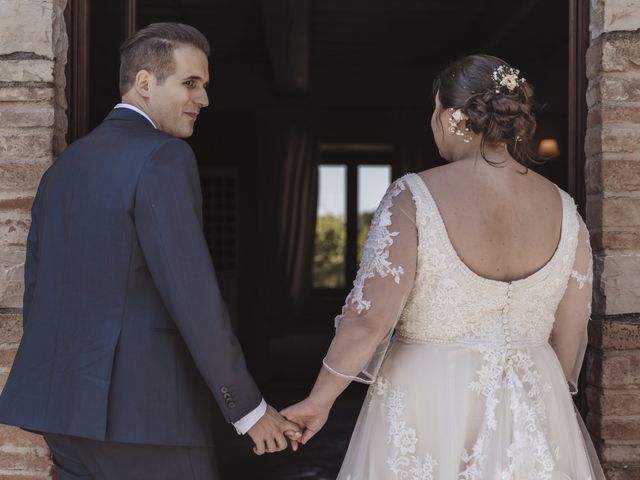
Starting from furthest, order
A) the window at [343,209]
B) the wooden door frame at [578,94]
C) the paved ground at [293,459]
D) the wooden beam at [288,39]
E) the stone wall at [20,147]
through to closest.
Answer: the window at [343,209], the wooden beam at [288,39], the paved ground at [293,459], the wooden door frame at [578,94], the stone wall at [20,147]

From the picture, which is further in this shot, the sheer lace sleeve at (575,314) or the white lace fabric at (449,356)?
the sheer lace sleeve at (575,314)

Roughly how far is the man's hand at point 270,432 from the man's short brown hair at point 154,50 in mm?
935

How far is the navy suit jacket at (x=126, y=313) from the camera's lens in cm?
183

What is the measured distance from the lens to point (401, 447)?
1984 millimetres

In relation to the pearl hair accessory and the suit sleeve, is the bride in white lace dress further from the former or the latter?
the suit sleeve

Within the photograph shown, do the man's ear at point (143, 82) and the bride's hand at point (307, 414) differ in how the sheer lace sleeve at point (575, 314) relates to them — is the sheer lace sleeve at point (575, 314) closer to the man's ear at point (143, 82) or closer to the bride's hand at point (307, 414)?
the bride's hand at point (307, 414)

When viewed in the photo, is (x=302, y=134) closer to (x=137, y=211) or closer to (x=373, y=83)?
(x=373, y=83)

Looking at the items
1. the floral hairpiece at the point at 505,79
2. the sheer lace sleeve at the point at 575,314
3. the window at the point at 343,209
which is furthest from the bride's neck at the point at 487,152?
the window at the point at 343,209

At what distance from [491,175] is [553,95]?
21.1ft

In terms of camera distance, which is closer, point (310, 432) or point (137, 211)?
point (137, 211)

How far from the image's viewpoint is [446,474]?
76.3 inches

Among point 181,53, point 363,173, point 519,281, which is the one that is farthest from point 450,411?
point 363,173

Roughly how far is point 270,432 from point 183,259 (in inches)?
20.8

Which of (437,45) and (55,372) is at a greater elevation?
(437,45)
